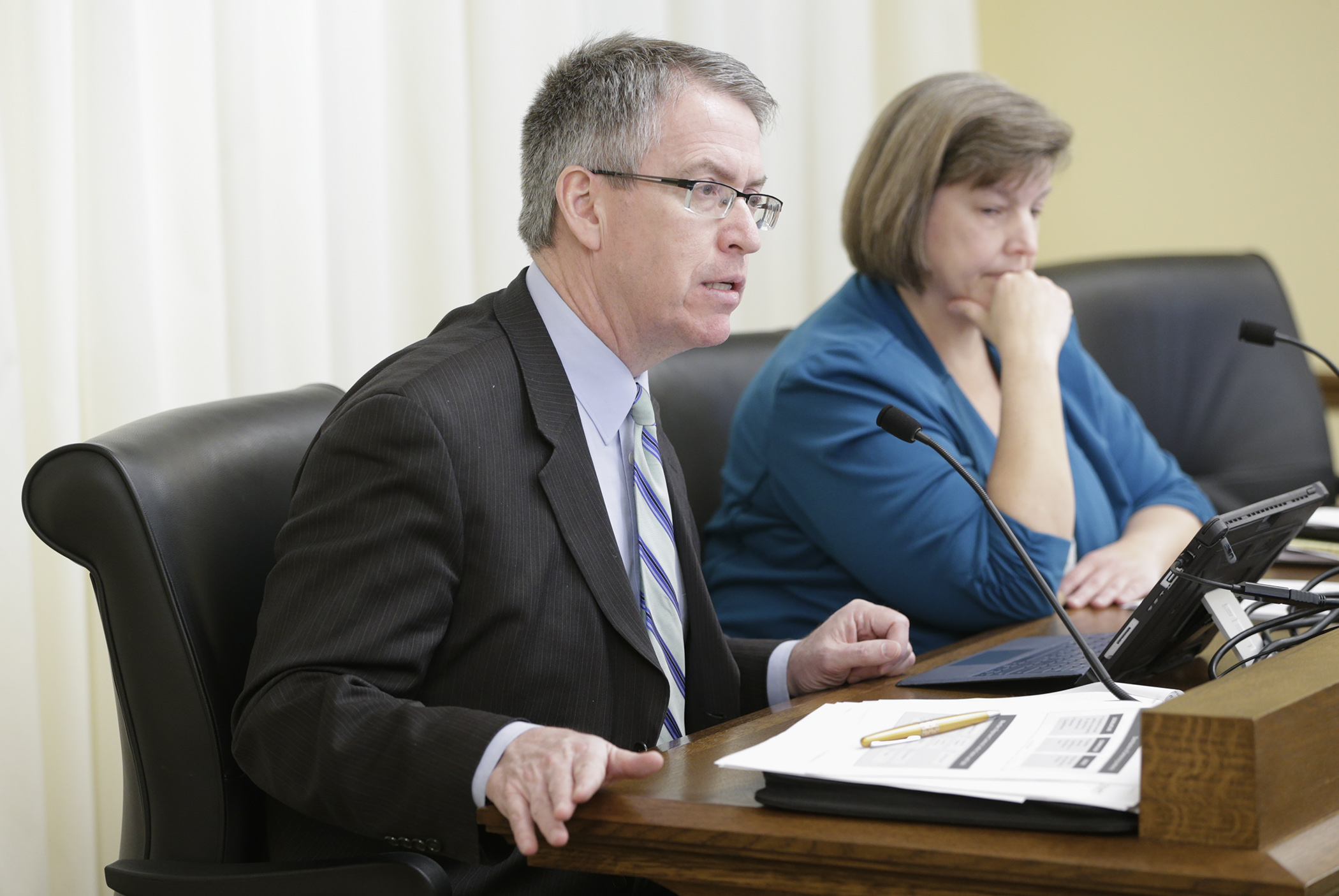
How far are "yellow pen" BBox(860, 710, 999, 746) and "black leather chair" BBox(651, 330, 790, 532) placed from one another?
1083 mm

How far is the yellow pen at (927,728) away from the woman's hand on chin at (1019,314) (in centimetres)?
100

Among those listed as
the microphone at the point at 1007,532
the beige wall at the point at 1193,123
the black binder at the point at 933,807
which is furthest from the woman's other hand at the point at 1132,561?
the beige wall at the point at 1193,123

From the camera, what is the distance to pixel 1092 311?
8.81 feet

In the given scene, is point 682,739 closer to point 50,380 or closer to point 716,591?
point 716,591

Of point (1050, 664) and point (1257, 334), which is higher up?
point (1257, 334)

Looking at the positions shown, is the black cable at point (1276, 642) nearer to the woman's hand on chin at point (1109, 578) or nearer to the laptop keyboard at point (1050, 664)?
the laptop keyboard at point (1050, 664)

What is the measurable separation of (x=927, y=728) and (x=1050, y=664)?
39cm

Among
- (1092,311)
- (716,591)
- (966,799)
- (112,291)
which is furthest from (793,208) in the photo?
(966,799)

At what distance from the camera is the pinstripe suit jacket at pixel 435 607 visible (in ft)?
3.12

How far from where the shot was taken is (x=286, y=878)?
1020mm

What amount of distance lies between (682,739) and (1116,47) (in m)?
2.62

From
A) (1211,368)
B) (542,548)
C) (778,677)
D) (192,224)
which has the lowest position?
(778,677)

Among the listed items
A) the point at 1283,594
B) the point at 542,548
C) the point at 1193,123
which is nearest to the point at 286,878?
the point at 542,548

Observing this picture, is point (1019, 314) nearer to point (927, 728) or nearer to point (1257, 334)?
point (1257, 334)
